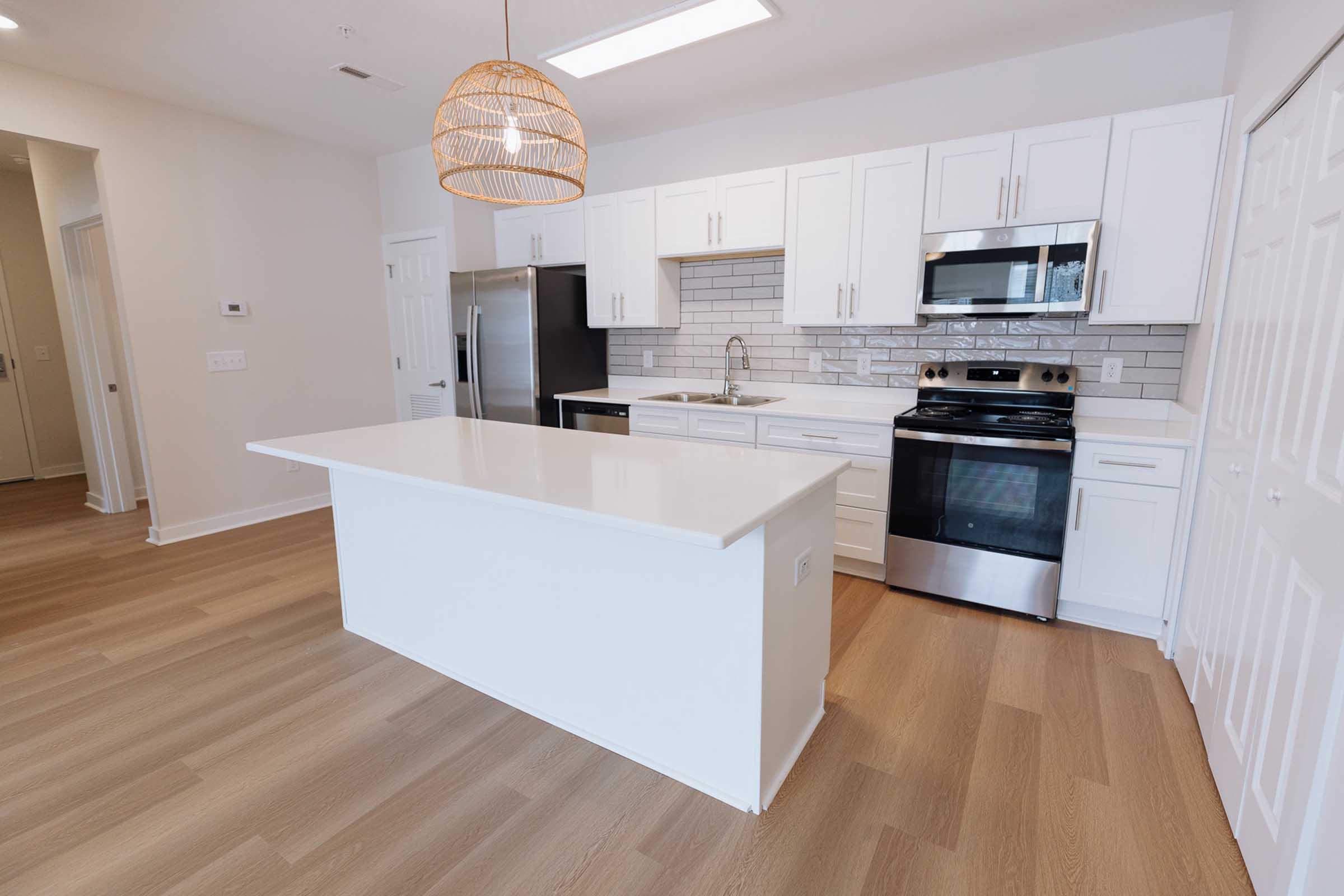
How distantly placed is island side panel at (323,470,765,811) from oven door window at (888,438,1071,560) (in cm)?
162

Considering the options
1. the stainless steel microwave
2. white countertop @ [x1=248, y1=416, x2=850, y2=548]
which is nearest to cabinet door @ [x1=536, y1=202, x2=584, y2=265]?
white countertop @ [x1=248, y1=416, x2=850, y2=548]

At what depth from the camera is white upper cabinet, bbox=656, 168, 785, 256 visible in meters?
3.34

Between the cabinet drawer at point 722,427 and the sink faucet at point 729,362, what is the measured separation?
0.49 m

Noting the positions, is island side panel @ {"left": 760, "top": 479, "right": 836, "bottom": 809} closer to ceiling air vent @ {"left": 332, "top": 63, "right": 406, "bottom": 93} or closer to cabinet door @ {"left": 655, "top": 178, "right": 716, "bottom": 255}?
cabinet door @ {"left": 655, "top": 178, "right": 716, "bottom": 255}

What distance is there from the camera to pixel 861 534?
3.08 m

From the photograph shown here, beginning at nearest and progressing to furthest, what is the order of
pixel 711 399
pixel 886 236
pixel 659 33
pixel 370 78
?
pixel 659 33, pixel 886 236, pixel 370 78, pixel 711 399

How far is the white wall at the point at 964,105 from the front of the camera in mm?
2623

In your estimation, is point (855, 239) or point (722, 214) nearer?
point (855, 239)

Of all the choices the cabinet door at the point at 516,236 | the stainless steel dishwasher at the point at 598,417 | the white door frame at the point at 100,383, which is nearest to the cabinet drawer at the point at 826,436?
the stainless steel dishwasher at the point at 598,417

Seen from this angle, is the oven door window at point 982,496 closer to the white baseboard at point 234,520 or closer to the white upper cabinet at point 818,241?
the white upper cabinet at point 818,241

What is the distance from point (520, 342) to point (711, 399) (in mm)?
1325

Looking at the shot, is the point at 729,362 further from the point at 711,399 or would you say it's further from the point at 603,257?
the point at 603,257

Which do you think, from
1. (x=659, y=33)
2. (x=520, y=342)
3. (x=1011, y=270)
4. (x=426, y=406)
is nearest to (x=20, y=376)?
(x=426, y=406)

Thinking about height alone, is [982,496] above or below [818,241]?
below
